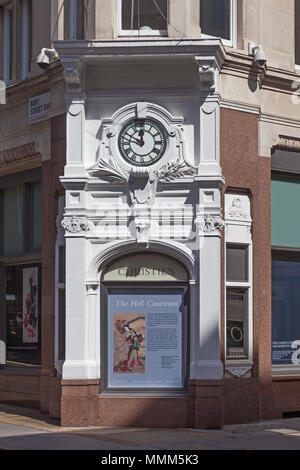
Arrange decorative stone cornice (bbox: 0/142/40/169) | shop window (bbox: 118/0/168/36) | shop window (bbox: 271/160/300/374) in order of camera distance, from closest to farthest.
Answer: shop window (bbox: 118/0/168/36) → shop window (bbox: 271/160/300/374) → decorative stone cornice (bbox: 0/142/40/169)

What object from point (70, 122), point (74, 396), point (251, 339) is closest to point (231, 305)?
point (251, 339)

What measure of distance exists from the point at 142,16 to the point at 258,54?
2304 millimetres

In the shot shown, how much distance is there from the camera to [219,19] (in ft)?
59.9

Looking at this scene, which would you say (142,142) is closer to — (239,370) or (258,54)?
(258,54)

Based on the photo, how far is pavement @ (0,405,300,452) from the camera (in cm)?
1437

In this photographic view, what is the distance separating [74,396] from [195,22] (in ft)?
23.5

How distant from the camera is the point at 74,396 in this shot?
665 inches

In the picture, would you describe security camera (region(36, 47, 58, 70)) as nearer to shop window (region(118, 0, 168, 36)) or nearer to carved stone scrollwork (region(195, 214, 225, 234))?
shop window (region(118, 0, 168, 36))

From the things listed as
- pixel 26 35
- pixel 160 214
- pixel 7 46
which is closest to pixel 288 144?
pixel 160 214

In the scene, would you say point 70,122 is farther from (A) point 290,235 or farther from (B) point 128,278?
(A) point 290,235

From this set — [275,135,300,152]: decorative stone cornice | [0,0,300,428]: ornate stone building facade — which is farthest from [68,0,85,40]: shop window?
[275,135,300,152]: decorative stone cornice

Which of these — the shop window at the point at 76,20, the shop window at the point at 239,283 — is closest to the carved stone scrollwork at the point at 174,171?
→ the shop window at the point at 239,283

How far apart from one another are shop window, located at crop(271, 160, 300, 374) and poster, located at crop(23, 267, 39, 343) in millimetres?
4926

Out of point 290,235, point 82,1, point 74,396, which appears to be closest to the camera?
point 74,396
